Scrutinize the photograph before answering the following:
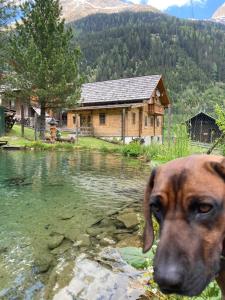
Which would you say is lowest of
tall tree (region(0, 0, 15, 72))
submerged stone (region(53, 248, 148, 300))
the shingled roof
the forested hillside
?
submerged stone (region(53, 248, 148, 300))

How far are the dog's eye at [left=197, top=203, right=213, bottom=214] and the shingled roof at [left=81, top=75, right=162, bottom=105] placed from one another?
38.5m

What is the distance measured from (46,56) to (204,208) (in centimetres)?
3269

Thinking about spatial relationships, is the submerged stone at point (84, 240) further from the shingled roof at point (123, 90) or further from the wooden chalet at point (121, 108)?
the shingled roof at point (123, 90)

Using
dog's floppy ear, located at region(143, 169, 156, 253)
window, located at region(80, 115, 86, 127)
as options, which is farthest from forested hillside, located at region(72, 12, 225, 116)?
dog's floppy ear, located at region(143, 169, 156, 253)

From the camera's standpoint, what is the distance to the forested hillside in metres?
132

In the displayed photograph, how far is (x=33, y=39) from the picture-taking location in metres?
32.8

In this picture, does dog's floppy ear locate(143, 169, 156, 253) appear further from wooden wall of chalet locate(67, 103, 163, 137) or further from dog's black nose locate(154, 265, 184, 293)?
wooden wall of chalet locate(67, 103, 163, 137)

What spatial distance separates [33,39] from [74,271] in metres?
29.8

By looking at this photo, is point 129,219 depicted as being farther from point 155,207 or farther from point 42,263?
point 155,207

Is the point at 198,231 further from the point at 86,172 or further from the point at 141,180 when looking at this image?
the point at 86,172

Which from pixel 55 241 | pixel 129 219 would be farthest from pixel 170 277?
pixel 129 219

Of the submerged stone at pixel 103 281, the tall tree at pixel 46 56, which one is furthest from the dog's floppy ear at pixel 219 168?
the tall tree at pixel 46 56

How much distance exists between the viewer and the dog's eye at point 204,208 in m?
2.29

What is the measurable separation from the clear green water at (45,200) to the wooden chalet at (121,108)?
69.7 ft
